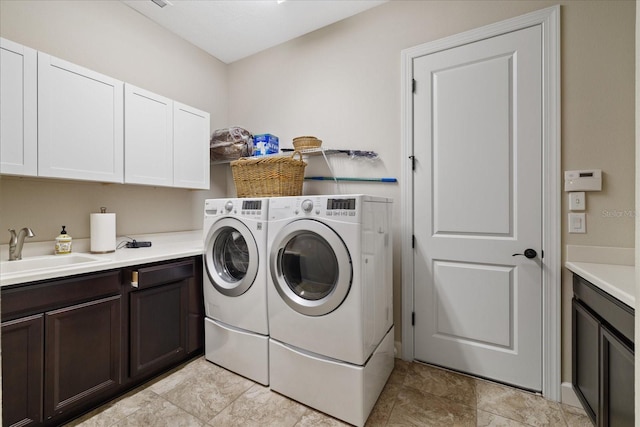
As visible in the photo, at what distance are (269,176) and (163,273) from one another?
37.7 inches

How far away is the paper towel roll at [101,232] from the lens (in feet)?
7.25

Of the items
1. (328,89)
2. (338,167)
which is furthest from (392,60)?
(338,167)

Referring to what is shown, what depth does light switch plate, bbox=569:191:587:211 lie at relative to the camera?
6.11 feet

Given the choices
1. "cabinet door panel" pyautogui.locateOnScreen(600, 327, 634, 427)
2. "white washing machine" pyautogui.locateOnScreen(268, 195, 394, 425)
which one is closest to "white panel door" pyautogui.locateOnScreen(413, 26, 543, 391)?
"white washing machine" pyautogui.locateOnScreen(268, 195, 394, 425)

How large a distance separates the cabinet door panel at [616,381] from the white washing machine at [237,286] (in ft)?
5.76

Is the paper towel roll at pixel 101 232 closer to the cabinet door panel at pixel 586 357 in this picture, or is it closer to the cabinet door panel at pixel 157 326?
the cabinet door panel at pixel 157 326

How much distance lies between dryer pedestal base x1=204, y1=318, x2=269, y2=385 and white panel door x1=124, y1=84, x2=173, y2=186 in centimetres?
118

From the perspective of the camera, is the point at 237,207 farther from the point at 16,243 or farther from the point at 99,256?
the point at 16,243

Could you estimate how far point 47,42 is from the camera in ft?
6.97

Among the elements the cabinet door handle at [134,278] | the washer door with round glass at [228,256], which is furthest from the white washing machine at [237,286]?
the cabinet door handle at [134,278]

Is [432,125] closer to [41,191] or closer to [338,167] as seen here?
[338,167]

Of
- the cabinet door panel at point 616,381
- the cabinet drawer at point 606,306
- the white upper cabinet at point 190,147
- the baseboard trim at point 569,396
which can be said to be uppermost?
the white upper cabinet at point 190,147

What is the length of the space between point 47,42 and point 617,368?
144 inches

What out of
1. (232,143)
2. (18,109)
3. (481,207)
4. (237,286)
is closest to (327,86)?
(232,143)
